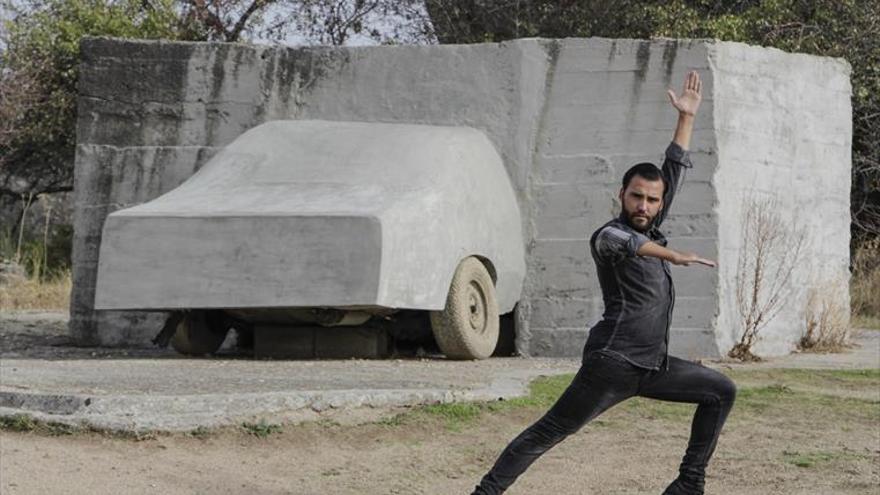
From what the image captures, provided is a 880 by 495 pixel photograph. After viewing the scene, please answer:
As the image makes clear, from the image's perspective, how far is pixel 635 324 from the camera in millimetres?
6293

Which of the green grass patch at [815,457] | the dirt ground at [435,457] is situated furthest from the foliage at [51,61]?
the green grass patch at [815,457]

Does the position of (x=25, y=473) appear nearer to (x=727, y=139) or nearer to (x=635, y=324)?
(x=635, y=324)

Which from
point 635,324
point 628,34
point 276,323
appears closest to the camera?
point 635,324

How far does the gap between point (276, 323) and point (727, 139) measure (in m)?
3.84

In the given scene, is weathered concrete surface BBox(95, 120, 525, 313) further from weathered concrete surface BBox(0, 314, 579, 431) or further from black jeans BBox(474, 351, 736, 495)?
black jeans BBox(474, 351, 736, 495)

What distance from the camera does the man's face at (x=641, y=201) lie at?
641 centimetres

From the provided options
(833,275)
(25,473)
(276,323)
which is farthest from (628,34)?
(25,473)

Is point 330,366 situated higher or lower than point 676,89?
lower

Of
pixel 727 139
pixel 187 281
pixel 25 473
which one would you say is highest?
pixel 727 139

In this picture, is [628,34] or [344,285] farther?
[628,34]

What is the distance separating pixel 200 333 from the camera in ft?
42.8

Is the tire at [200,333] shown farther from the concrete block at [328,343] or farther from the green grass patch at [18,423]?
the green grass patch at [18,423]

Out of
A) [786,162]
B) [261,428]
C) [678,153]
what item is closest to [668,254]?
[678,153]

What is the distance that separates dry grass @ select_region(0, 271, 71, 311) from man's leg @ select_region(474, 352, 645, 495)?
13.2m
